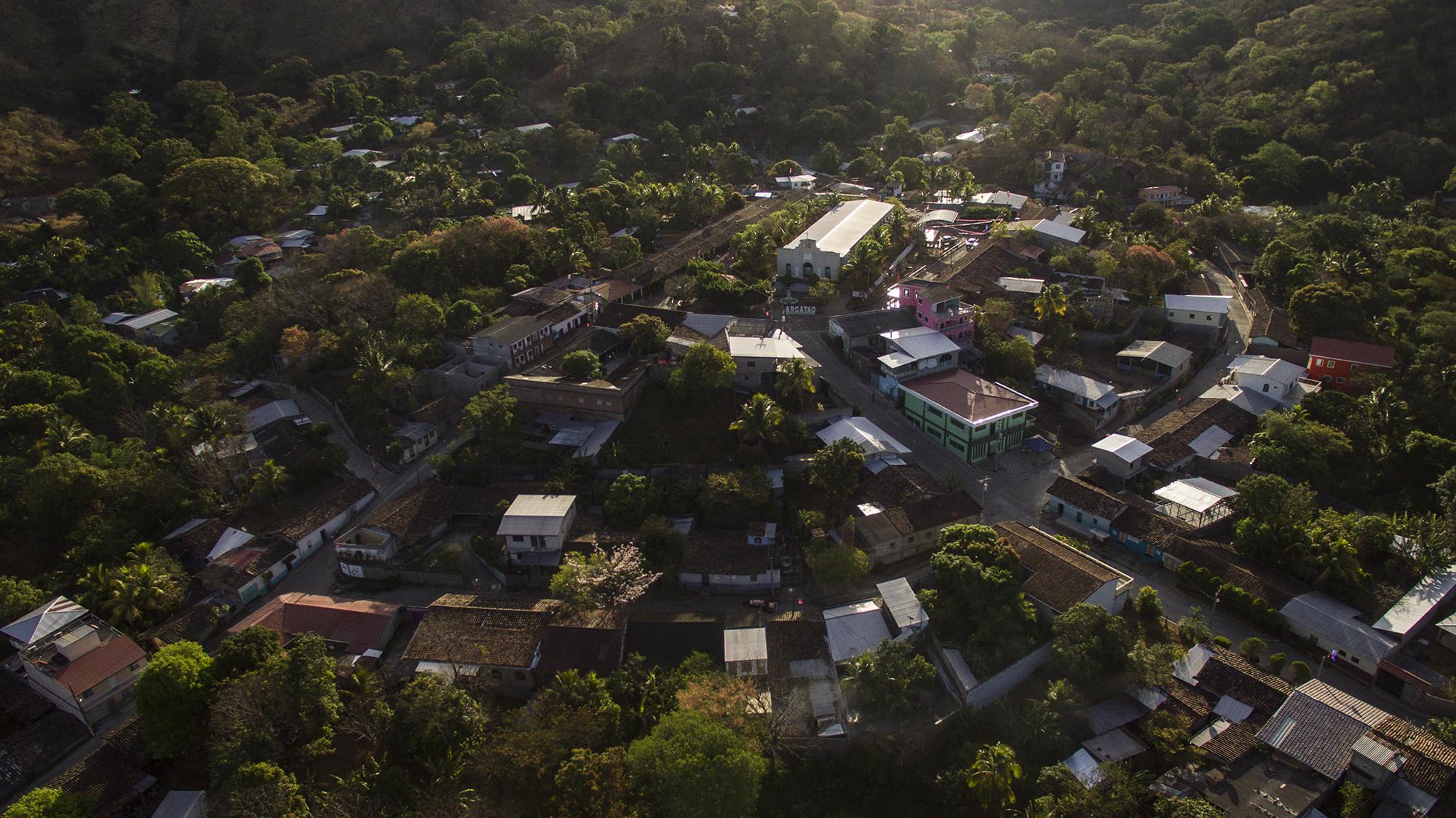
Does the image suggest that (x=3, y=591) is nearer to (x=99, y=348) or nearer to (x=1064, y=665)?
(x=99, y=348)

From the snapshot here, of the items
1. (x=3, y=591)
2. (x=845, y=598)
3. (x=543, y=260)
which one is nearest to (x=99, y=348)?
(x=3, y=591)

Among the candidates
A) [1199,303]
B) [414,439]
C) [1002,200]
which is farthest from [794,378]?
[1002,200]

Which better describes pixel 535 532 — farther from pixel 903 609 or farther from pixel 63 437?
pixel 63 437

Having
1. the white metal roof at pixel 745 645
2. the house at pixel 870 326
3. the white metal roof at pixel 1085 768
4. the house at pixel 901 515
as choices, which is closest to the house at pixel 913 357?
the house at pixel 870 326

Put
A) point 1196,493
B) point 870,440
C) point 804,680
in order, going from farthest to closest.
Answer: point 870,440
point 1196,493
point 804,680

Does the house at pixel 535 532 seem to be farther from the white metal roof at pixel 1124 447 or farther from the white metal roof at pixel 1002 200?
the white metal roof at pixel 1002 200

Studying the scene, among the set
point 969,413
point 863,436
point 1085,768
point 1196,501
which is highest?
point 969,413
